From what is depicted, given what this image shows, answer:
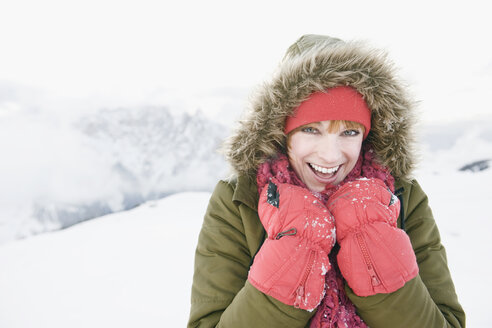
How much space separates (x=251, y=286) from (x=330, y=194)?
2.14 feet

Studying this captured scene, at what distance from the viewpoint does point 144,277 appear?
4043 millimetres

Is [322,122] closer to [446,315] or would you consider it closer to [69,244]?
[446,315]

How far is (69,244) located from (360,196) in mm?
6129

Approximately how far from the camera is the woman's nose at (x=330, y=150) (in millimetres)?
1468

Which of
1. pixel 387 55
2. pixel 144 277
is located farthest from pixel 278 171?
pixel 144 277

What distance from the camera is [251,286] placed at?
1.22m

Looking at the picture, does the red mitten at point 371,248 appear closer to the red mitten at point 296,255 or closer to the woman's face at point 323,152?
the red mitten at point 296,255

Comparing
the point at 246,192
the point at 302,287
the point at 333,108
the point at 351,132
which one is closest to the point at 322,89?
the point at 333,108

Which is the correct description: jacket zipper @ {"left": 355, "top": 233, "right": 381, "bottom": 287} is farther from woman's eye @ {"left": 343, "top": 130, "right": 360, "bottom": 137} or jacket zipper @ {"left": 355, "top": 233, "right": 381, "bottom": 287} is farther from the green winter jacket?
woman's eye @ {"left": 343, "top": 130, "right": 360, "bottom": 137}

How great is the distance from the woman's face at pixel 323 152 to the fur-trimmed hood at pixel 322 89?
13 centimetres

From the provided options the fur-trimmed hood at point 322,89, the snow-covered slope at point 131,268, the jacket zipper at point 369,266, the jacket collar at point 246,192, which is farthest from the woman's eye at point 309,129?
the snow-covered slope at point 131,268

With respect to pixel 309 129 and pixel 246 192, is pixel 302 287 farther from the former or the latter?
pixel 309 129

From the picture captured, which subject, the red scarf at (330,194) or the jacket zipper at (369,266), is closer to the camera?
the jacket zipper at (369,266)

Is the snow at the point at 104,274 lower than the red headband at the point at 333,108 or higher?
lower
